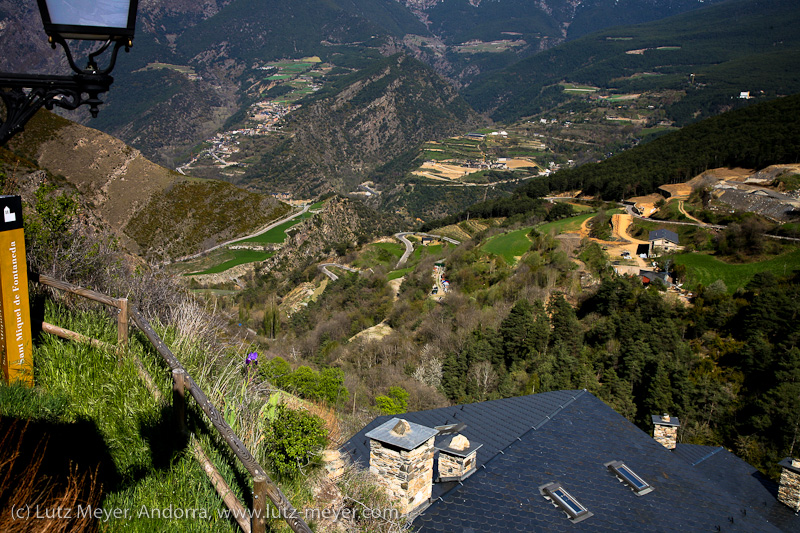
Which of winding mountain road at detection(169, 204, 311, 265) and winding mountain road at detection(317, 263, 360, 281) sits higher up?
winding mountain road at detection(317, 263, 360, 281)

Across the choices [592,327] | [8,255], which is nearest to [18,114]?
[8,255]

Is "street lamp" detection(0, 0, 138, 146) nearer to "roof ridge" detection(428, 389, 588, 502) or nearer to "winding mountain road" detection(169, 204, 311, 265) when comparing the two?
"roof ridge" detection(428, 389, 588, 502)

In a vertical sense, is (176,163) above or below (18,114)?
below

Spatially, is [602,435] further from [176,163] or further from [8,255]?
[176,163]

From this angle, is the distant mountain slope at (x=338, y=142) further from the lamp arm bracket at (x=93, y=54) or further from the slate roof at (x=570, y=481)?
the lamp arm bracket at (x=93, y=54)

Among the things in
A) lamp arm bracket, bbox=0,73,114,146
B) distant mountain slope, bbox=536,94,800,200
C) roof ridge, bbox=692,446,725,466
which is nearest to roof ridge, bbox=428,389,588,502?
roof ridge, bbox=692,446,725,466

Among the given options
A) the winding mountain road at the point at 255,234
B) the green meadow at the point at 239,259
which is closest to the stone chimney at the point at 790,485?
the green meadow at the point at 239,259
